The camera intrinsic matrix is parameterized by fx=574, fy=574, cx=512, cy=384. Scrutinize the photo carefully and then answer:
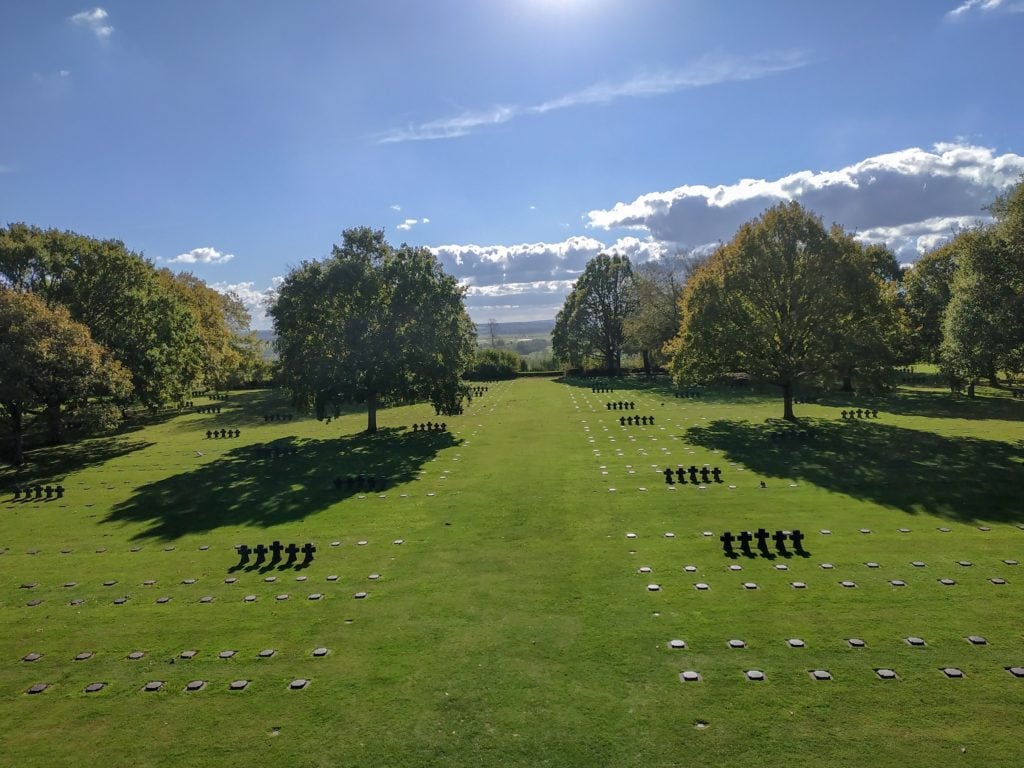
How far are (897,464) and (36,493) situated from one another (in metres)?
34.6

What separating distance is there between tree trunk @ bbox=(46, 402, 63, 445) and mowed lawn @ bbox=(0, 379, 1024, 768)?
1105cm

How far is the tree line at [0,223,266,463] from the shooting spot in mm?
27781

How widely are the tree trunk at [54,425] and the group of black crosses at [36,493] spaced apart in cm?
986

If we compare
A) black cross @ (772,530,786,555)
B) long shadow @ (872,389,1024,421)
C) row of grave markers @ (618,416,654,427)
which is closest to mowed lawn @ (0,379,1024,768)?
black cross @ (772,530,786,555)

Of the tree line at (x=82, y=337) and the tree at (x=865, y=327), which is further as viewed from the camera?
the tree at (x=865, y=327)

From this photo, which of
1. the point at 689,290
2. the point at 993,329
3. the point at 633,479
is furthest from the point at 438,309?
the point at 993,329

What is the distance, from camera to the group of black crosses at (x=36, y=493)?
23141 mm

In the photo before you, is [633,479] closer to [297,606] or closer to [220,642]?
[297,606]

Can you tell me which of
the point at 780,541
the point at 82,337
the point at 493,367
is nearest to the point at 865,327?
the point at 780,541

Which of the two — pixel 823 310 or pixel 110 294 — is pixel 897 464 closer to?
pixel 823 310

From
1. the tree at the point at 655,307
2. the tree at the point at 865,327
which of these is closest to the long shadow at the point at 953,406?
the tree at the point at 865,327

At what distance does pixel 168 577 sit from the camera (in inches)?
560

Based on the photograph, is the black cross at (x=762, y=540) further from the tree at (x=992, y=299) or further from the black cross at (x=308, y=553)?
the tree at (x=992, y=299)

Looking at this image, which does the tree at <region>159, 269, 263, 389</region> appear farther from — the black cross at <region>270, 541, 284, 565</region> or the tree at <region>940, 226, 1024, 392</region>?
the tree at <region>940, 226, 1024, 392</region>
